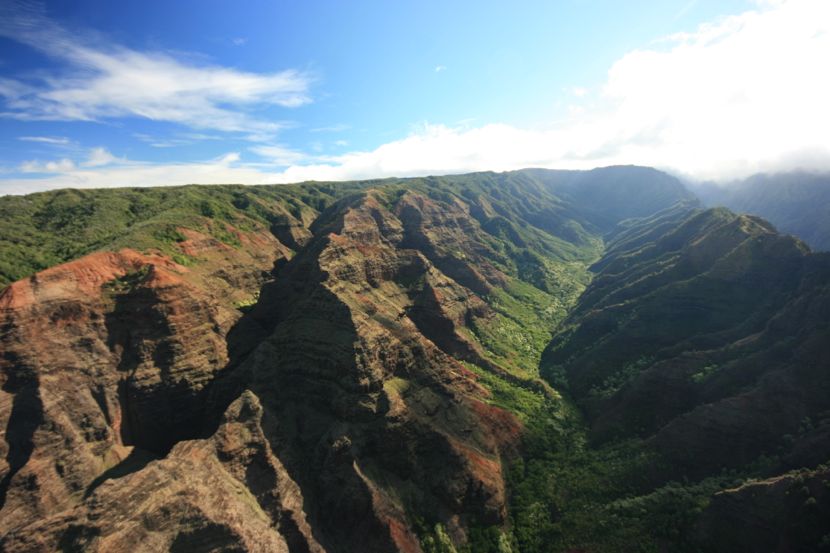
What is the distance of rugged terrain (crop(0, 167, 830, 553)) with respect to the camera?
136ft

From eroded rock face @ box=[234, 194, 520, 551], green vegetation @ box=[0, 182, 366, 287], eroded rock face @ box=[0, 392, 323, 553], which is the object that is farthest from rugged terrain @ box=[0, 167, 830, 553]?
green vegetation @ box=[0, 182, 366, 287]

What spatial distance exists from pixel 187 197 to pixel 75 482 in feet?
287

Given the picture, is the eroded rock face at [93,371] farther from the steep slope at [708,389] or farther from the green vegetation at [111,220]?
the steep slope at [708,389]

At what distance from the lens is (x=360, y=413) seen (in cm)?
5216

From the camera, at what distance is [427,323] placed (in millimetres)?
91500

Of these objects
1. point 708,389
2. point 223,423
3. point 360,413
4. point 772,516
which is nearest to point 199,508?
point 223,423

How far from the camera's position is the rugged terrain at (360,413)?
136 feet

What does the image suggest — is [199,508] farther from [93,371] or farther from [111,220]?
[111,220]

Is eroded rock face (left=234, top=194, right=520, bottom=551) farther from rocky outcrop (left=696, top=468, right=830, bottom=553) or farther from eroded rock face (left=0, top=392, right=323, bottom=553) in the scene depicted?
rocky outcrop (left=696, top=468, right=830, bottom=553)

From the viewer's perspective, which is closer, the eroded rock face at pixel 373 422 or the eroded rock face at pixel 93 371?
the eroded rock face at pixel 93 371

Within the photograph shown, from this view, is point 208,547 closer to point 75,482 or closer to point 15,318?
point 75,482

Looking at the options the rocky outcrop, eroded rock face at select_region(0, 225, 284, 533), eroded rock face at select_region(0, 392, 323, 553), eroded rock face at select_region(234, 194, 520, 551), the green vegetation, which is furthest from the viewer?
the green vegetation

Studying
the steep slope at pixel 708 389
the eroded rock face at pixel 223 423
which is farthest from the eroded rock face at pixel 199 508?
the steep slope at pixel 708 389

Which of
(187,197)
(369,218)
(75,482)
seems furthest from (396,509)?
(187,197)
